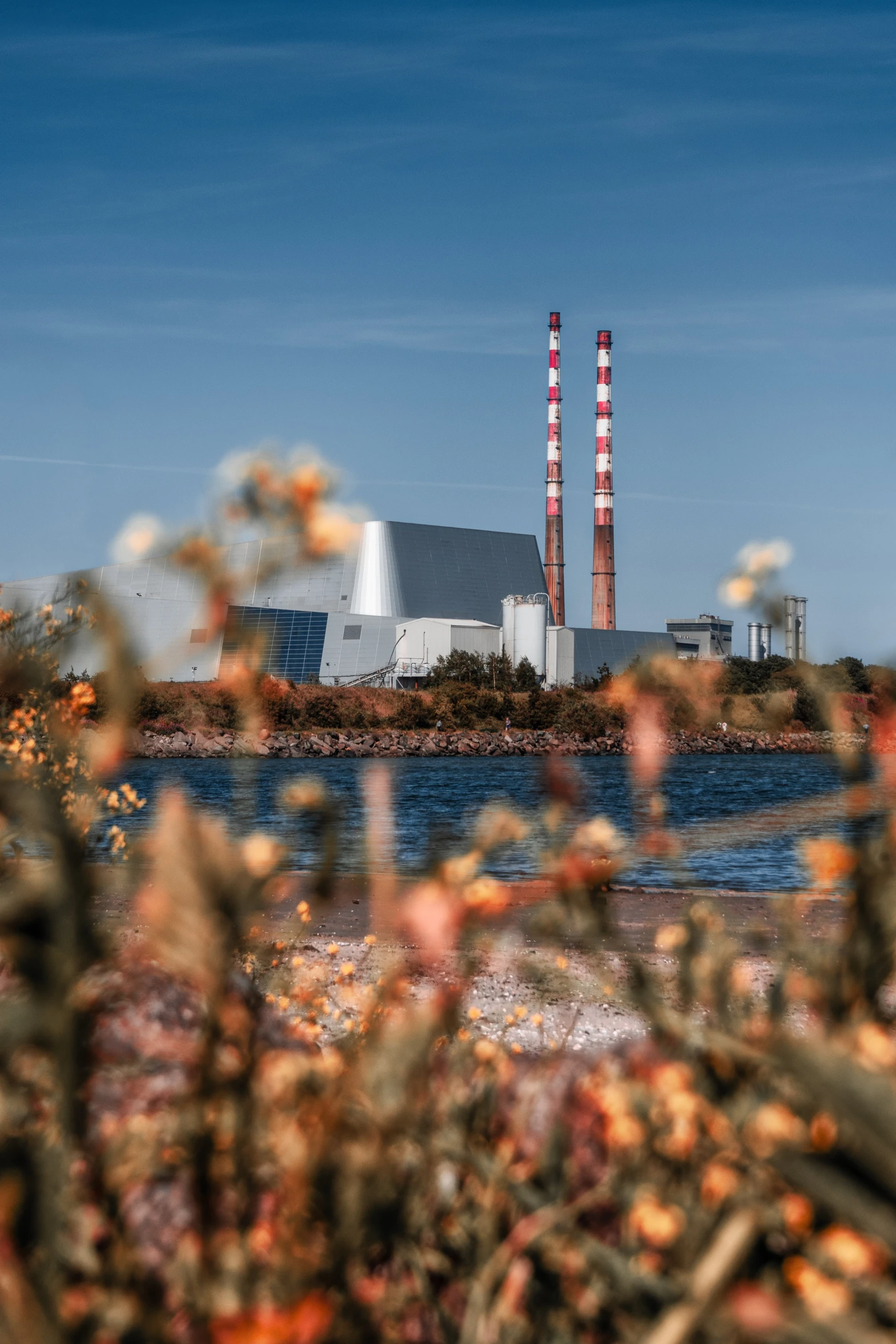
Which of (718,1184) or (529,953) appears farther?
(529,953)

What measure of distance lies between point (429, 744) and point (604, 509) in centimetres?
1539

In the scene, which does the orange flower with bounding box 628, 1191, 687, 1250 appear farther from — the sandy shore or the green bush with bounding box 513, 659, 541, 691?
the green bush with bounding box 513, 659, 541, 691

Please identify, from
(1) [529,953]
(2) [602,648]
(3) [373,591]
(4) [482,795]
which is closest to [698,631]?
(2) [602,648]

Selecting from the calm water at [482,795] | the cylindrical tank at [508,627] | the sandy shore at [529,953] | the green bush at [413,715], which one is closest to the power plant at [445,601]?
the cylindrical tank at [508,627]

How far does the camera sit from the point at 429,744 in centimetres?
4303

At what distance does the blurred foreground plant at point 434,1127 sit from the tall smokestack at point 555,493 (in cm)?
5262

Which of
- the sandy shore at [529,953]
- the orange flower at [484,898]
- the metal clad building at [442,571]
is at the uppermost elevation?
the metal clad building at [442,571]

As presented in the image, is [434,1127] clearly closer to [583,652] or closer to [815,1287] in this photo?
[815,1287]

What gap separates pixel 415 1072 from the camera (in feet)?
2.44

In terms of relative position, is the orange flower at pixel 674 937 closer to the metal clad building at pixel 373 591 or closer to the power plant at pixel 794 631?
the power plant at pixel 794 631

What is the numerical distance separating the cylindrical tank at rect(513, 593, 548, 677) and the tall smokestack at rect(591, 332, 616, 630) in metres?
4.32

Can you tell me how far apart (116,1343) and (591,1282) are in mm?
340

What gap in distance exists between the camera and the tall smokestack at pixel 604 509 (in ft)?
171

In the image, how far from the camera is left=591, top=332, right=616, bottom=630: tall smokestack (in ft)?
171
